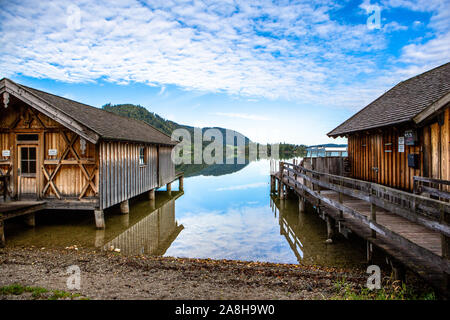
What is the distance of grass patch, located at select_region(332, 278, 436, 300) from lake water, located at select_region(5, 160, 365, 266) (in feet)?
7.63

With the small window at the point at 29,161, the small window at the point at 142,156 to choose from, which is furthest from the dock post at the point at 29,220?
the small window at the point at 142,156

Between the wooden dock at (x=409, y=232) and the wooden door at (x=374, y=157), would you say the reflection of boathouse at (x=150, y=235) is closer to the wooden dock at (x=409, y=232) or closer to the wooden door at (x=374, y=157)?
the wooden dock at (x=409, y=232)

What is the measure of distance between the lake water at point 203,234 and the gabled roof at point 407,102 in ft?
15.6

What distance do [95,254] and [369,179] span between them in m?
11.9

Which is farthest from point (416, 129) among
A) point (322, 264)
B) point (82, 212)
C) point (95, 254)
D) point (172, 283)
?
point (82, 212)

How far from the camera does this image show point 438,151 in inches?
326

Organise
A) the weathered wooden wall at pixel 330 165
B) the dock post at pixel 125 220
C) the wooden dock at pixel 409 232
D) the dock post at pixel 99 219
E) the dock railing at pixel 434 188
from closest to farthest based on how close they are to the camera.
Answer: the wooden dock at pixel 409 232, the dock railing at pixel 434 188, the dock post at pixel 99 219, the dock post at pixel 125 220, the weathered wooden wall at pixel 330 165

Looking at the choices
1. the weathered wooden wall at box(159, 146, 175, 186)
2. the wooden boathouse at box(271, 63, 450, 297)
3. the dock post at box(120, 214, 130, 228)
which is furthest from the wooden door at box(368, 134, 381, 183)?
the weathered wooden wall at box(159, 146, 175, 186)

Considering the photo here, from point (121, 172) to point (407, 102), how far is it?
13.1m

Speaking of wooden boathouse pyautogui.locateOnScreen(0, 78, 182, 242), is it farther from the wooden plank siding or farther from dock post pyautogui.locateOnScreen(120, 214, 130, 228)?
dock post pyautogui.locateOnScreen(120, 214, 130, 228)

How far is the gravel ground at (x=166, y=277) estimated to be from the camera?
5180 mm

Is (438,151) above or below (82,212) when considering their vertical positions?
above

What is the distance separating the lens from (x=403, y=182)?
398 inches
